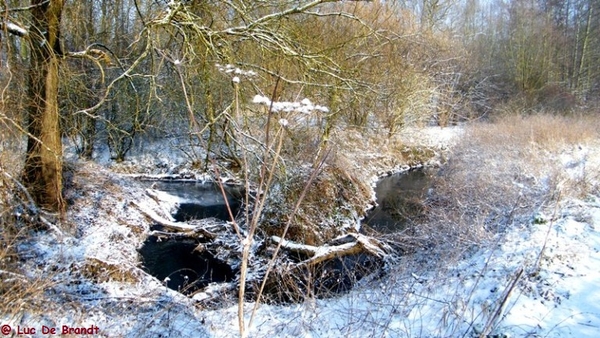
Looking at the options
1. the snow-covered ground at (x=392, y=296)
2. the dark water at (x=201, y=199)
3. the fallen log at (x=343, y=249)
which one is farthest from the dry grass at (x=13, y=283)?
the dark water at (x=201, y=199)

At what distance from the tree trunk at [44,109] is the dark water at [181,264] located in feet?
5.66

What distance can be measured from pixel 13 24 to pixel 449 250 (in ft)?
20.7

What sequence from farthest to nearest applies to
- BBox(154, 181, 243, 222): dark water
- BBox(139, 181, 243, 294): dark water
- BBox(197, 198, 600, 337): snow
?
1. BBox(154, 181, 243, 222): dark water
2. BBox(139, 181, 243, 294): dark water
3. BBox(197, 198, 600, 337): snow

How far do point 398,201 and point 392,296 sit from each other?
590 centimetres

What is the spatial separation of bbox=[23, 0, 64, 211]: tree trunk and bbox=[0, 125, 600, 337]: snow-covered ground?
2.43ft

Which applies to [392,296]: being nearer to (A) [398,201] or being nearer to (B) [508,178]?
(B) [508,178]

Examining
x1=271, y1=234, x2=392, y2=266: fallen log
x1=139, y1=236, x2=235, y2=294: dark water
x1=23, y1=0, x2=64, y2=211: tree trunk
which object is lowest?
x1=139, y1=236, x2=235, y2=294: dark water

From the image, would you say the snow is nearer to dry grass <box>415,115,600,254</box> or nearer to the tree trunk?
dry grass <box>415,115,600,254</box>

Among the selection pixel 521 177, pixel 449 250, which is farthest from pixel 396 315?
pixel 521 177

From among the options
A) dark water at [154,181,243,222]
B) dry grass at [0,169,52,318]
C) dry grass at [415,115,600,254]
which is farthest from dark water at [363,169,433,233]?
dry grass at [0,169,52,318]

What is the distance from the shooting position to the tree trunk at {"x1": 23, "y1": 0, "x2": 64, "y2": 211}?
4.75 meters

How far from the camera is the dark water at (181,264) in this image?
5719mm

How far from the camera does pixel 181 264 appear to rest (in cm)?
627

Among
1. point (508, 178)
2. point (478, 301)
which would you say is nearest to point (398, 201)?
point (508, 178)
